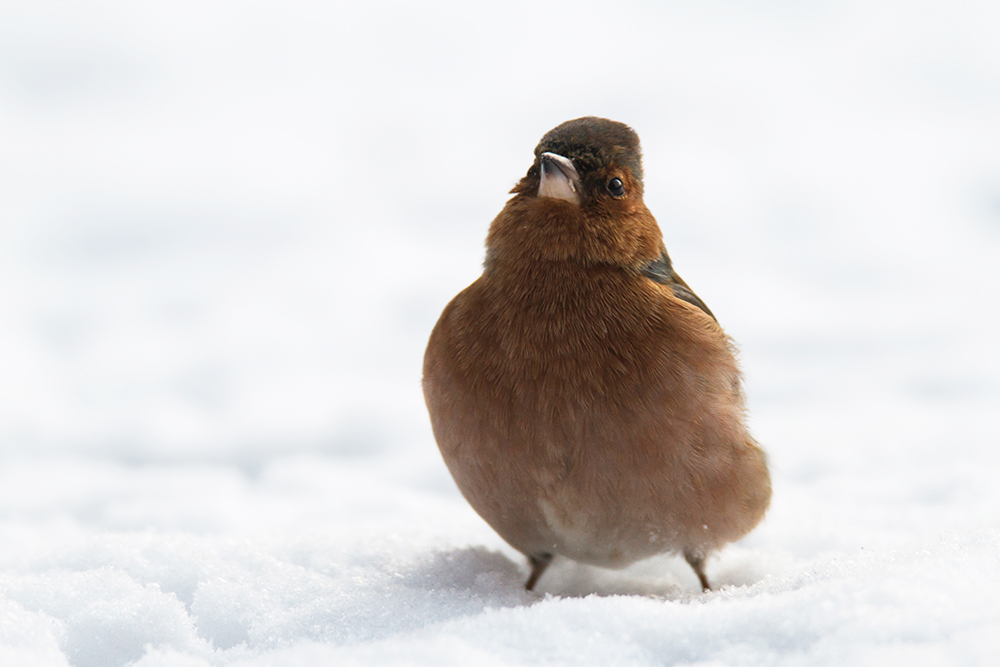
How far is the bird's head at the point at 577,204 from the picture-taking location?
3221 mm

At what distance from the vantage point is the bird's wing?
3398 mm

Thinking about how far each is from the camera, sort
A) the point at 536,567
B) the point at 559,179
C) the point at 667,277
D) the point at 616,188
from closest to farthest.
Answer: the point at 559,179 < the point at 616,188 < the point at 667,277 < the point at 536,567

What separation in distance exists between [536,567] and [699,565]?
637 millimetres

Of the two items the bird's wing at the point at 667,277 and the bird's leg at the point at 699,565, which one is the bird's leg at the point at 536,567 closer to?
the bird's leg at the point at 699,565

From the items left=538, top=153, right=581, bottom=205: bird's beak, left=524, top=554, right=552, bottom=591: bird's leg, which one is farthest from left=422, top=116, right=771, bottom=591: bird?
left=524, top=554, right=552, bottom=591: bird's leg

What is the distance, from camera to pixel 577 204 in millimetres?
3230

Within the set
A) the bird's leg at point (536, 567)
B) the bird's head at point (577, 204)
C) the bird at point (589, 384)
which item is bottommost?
the bird's leg at point (536, 567)

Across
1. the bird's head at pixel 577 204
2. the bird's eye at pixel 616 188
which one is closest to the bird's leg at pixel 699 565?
the bird's head at pixel 577 204

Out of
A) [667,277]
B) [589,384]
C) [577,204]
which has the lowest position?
[589,384]

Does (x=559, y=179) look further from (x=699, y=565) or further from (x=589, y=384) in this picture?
(x=699, y=565)

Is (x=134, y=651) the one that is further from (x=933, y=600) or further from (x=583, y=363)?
(x=933, y=600)

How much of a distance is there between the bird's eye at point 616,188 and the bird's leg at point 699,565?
53.6 inches

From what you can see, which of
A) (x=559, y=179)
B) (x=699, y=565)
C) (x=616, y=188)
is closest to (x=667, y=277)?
(x=616, y=188)

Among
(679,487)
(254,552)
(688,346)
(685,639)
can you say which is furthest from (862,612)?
(254,552)
